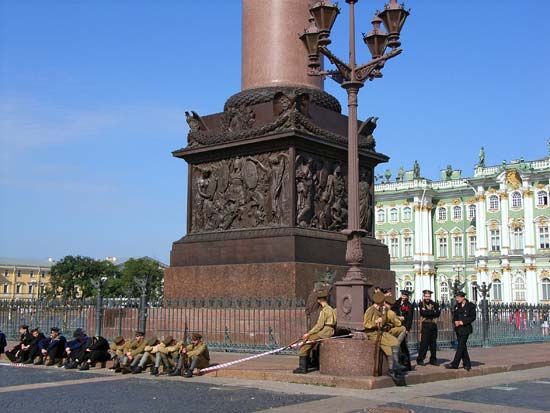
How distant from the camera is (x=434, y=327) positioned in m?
14.8

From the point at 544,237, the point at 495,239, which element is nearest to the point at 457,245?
the point at 495,239

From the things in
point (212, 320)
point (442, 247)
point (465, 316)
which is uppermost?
point (442, 247)

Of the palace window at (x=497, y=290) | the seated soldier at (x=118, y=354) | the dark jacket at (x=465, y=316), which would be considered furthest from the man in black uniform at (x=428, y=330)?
the palace window at (x=497, y=290)

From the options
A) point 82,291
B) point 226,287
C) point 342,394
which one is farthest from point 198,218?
point 82,291

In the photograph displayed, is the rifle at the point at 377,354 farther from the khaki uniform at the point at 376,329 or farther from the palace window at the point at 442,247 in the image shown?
the palace window at the point at 442,247

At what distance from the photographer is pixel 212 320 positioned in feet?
55.9

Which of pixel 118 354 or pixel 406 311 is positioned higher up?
pixel 406 311

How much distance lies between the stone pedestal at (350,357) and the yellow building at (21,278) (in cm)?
11034

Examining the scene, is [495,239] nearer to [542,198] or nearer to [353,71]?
[542,198]

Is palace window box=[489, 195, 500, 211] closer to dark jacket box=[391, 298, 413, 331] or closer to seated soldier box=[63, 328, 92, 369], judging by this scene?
dark jacket box=[391, 298, 413, 331]

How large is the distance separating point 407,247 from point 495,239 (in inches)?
449

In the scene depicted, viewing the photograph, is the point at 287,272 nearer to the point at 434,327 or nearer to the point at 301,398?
the point at 434,327

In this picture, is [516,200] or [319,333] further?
[516,200]

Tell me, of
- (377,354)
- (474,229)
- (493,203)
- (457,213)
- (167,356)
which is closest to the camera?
(377,354)
